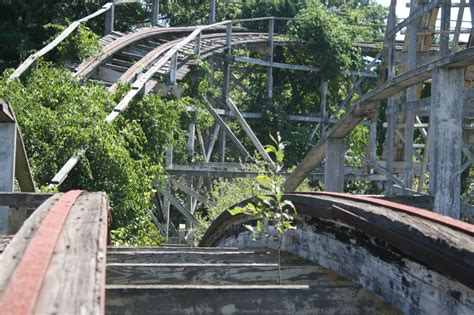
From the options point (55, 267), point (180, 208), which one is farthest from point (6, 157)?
point (180, 208)

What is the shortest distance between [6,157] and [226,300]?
253 cm

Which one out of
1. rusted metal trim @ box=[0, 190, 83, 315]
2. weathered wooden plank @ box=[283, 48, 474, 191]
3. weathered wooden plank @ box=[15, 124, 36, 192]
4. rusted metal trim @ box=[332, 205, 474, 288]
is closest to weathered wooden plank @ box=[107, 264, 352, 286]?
rusted metal trim @ box=[332, 205, 474, 288]

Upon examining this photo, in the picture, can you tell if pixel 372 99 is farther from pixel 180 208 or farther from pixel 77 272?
pixel 180 208

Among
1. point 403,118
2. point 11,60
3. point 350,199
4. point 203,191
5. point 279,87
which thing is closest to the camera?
point 350,199

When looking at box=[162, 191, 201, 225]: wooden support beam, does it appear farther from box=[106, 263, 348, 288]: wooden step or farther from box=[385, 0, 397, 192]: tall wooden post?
box=[106, 263, 348, 288]: wooden step

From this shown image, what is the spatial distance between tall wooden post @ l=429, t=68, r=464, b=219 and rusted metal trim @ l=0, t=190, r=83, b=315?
6.09ft

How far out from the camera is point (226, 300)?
2.54m

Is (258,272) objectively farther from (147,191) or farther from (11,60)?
(11,60)

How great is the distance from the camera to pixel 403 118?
43.5 feet

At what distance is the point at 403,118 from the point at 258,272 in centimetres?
1054

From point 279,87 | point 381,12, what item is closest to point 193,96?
point 279,87

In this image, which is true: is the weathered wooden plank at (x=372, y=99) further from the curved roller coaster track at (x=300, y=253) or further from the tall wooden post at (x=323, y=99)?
the tall wooden post at (x=323, y=99)

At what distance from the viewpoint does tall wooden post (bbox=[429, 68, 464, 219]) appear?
340 cm

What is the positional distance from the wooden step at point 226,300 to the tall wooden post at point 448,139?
3.23 feet
